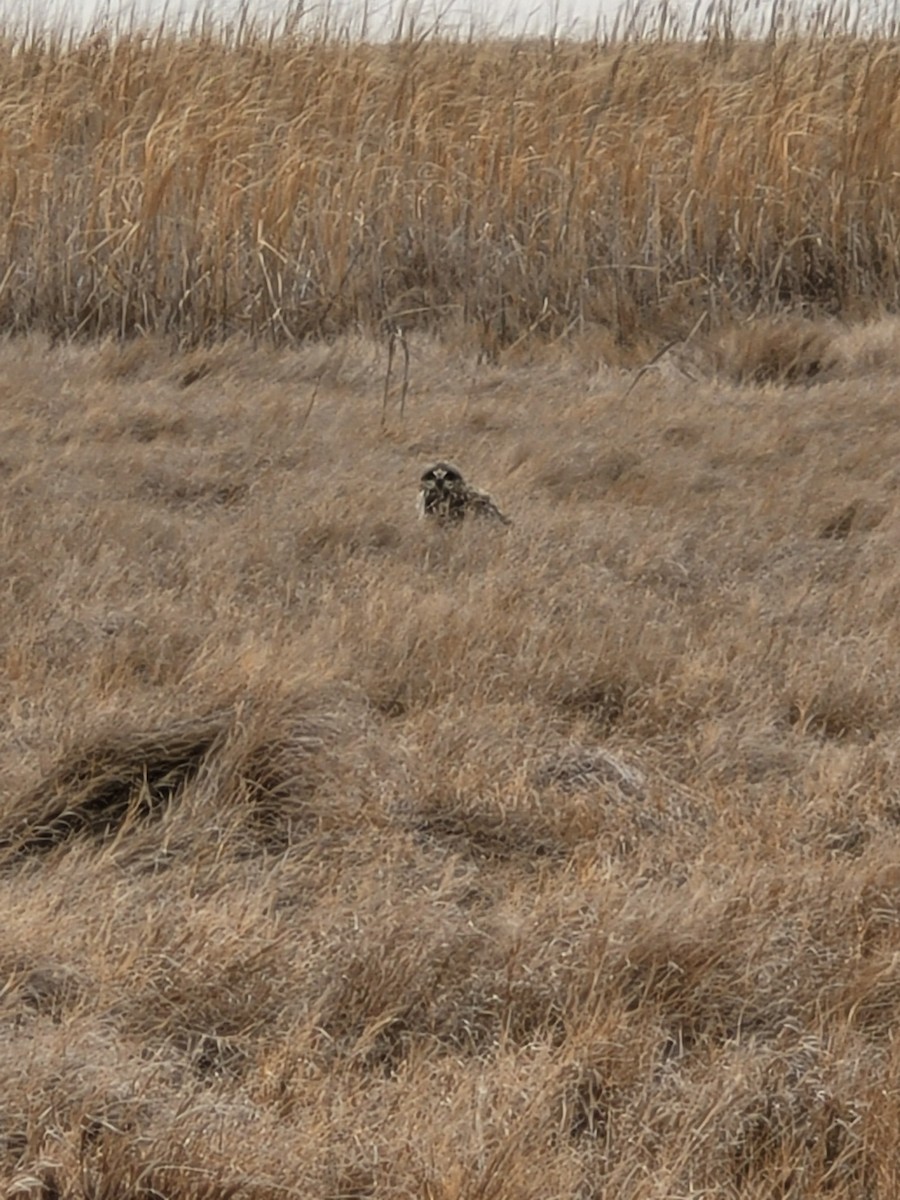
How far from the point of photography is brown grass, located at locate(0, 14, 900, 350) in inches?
247

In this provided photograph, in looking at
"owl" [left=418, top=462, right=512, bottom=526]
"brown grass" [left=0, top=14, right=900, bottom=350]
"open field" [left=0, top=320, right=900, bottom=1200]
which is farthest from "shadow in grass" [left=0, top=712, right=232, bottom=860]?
"brown grass" [left=0, top=14, right=900, bottom=350]

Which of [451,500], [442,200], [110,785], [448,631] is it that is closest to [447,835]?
[110,785]

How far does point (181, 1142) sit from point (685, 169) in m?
5.70

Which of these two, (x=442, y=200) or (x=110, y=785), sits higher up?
(x=442, y=200)

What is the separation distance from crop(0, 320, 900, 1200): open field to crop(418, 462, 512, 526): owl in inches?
2.8

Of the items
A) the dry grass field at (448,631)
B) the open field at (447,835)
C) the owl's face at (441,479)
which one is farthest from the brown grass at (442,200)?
the owl's face at (441,479)

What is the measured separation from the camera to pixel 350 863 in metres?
2.27

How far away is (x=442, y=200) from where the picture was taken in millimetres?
6543

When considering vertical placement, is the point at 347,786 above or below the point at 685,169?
below

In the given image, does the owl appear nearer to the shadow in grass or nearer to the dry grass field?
the dry grass field

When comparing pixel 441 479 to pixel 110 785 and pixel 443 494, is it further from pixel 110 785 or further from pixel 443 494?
pixel 110 785

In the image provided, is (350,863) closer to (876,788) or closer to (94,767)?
(94,767)

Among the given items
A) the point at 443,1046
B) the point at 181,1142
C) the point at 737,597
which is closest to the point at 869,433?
the point at 737,597

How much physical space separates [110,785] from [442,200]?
451 centimetres
